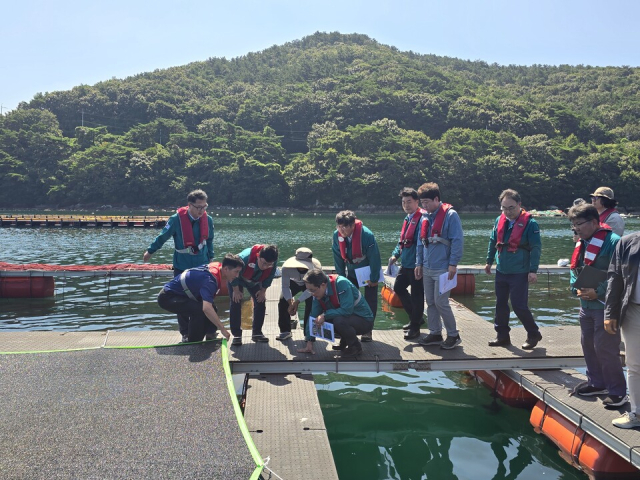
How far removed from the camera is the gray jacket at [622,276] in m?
4.77

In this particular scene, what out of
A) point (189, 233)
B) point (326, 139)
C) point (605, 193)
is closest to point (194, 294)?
point (189, 233)

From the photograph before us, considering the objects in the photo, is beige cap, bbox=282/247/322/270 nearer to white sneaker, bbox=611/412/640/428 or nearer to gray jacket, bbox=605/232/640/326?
gray jacket, bbox=605/232/640/326

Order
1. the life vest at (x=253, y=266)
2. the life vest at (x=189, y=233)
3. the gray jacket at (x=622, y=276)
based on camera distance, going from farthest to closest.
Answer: the life vest at (x=189, y=233), the life vest at (x=253, y=266), the gray jacket at (x=622, y=276)

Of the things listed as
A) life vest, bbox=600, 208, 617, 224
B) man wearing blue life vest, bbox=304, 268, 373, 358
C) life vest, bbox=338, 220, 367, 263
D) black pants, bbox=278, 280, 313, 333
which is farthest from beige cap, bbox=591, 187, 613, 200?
black pants, bbox=278, 280, 313, 333

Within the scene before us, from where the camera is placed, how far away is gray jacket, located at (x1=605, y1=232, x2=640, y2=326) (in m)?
4.77

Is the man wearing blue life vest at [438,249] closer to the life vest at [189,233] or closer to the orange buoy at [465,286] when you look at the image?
the life vest at [189,233]

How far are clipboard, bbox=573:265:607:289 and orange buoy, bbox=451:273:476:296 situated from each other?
10855 millimetres

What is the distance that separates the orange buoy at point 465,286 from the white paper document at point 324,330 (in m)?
10.2

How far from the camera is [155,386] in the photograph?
5.23m

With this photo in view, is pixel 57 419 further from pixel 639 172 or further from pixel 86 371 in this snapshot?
pixel 639 172

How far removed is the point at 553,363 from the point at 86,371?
5513 mm

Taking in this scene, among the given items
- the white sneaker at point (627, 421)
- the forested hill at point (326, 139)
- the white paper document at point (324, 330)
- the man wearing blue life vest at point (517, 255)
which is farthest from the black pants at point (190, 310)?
the forested hill at point (326, 139)

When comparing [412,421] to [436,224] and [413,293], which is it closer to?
[413,293]

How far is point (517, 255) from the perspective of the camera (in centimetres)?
707
